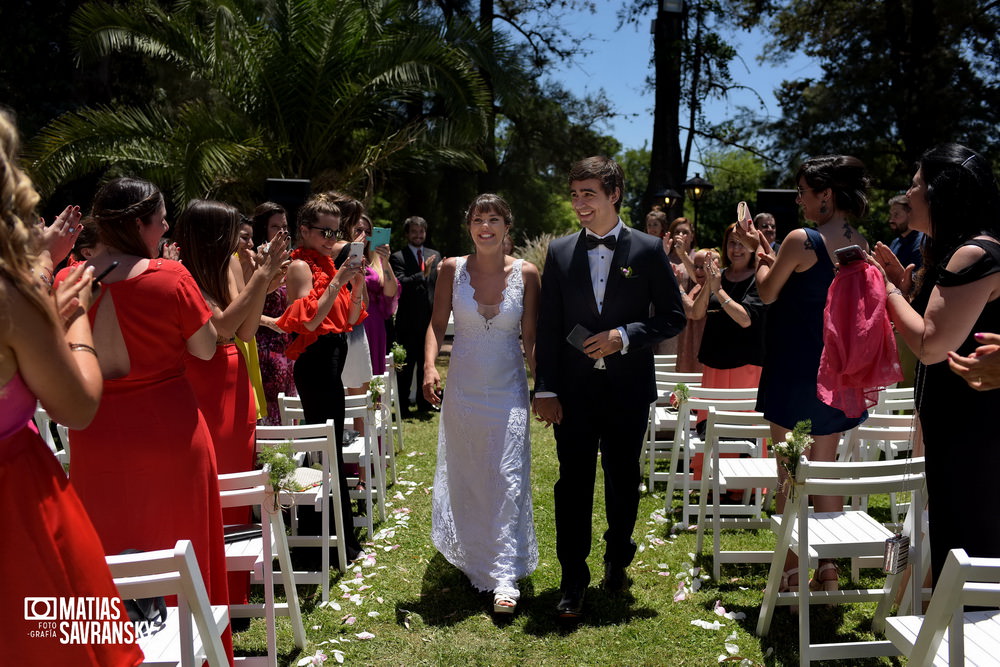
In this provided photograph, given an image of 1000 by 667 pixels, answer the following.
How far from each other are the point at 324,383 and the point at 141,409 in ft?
7.12

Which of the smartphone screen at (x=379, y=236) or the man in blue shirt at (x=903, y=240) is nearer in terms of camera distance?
the smartphone screen at (x=379, y=236)

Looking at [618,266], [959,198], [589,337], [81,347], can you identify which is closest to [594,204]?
[618,266]

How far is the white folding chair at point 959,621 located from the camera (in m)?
2.24

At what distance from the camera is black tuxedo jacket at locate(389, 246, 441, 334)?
10320 mm

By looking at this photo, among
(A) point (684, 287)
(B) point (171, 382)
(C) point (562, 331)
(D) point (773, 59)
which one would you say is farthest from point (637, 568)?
(D) point (773, 59)

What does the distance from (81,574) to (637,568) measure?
3795mm

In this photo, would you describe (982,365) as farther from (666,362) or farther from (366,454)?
(666,362)

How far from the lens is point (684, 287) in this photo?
29.0 ft

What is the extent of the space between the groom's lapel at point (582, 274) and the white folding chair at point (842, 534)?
1.43 m

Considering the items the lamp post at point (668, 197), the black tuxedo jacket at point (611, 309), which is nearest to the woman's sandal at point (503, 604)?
the black tuxedo jacket at point (611, 309)

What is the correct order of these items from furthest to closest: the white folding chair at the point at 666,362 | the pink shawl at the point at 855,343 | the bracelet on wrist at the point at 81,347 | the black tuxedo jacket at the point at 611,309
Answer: the white folding chair at the point at 666,362 → the black tuxedo jacket at the point at 611,309 → the pink shawl at the point at 855,343 → the bracelet on wrist at the point at 81,347

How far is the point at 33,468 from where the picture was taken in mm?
1984

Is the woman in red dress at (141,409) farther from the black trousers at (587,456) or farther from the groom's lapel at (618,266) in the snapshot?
the groom's lapel at (618,266)

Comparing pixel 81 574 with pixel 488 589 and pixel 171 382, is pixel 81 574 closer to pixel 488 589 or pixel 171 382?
pixel 171 382
